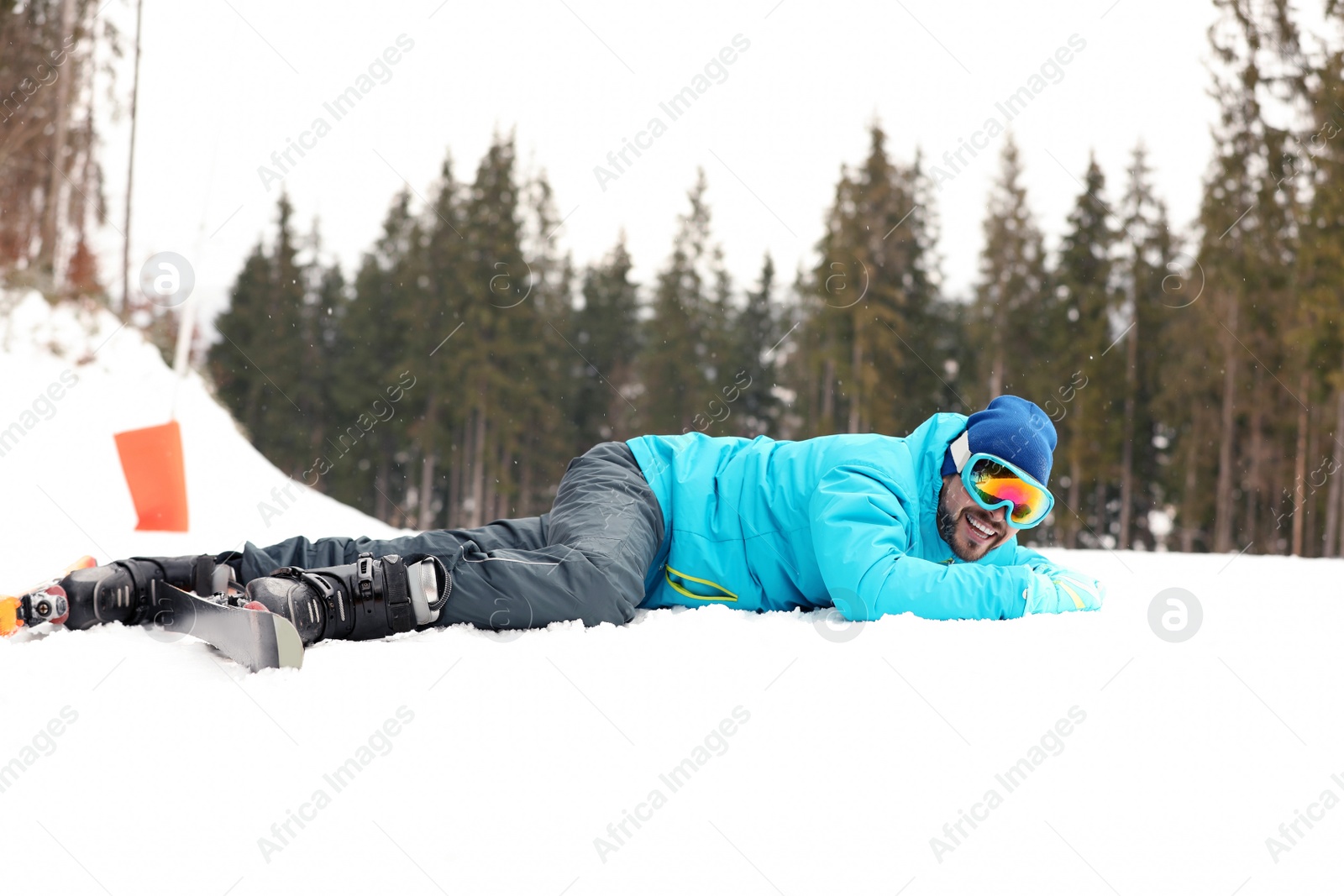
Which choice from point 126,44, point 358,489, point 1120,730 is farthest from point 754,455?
point 358,489

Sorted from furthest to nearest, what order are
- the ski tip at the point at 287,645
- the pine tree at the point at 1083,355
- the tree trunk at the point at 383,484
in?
1. the tree trunk at the point at 383,484
2. the pine tree at the point at 1083,355
3. the ski tip at the point at 287,645

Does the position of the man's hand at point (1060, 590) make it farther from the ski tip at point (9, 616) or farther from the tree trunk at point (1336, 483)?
the tree trunk at point (1336, 483)

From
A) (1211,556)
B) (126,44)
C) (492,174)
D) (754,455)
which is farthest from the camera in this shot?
(492,174)

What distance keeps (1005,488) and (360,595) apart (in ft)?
5.14

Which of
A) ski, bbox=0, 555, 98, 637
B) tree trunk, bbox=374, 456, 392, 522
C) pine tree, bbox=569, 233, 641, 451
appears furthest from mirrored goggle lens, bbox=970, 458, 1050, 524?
tree trunk, bbox=374, 456, 392, 522

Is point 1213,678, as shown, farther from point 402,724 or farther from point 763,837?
point 402,724

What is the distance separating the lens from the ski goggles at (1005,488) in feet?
7.93

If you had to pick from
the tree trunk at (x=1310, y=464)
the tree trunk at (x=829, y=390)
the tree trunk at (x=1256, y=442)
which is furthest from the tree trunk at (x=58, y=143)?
the tree trunk at (x=1256, y=442)

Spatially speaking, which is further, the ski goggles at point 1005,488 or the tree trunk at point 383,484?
the tree trunk at point 383,484

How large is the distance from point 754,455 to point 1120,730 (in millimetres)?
1197

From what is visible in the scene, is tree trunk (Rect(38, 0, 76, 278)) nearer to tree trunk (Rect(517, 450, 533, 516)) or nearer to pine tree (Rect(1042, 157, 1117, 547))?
tree trunk (Rect(517, 450, 533, 516))

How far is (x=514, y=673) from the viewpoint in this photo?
6.24ft

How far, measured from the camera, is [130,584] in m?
2.29

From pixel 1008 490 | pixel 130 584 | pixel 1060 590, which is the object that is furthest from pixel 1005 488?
pixel 130 584
